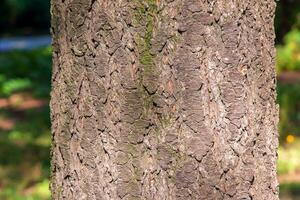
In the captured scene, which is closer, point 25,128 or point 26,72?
point 25,128

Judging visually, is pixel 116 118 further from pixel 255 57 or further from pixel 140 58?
pixel 255 57

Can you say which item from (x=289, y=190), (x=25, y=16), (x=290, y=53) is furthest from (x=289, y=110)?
(x=25, y=16)

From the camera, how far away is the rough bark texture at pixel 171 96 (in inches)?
102

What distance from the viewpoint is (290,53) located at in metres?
12.9

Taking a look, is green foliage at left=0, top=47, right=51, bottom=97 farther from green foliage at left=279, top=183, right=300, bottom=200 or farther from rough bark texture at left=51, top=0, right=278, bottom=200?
rough bark texture at left=51, top=0, right=278, bottom=200

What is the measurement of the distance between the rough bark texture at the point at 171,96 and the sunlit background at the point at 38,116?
3620mm

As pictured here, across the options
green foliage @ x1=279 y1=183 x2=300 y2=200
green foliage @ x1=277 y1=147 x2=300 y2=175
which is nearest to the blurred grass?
green foliage @ x1=279 y1=183 x2=300 y2=200

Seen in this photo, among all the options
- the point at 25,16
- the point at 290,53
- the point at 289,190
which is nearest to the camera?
the point at 289,190

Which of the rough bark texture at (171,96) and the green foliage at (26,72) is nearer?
the rough bark texture at (171,96)

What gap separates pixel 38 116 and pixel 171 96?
7696 mm

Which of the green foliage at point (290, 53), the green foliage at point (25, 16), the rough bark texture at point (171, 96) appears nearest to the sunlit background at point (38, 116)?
the green foliage at point (290, 53)

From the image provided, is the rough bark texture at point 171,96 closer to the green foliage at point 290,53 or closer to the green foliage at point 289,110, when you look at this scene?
the green foliage at point 289,110

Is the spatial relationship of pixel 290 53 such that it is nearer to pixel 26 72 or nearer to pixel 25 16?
pixel 26 72

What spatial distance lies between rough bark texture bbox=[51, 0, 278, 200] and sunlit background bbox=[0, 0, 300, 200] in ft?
11.9
